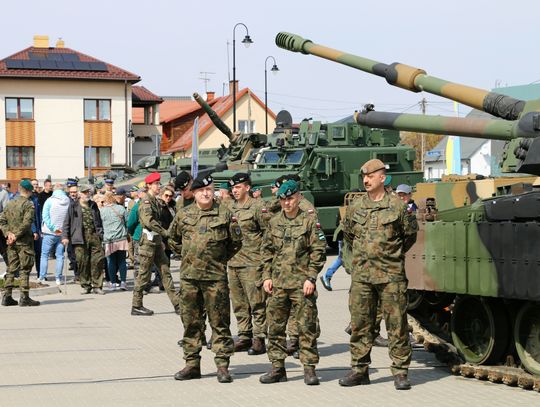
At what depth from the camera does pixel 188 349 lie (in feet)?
35.3

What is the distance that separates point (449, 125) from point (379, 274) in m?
2.14

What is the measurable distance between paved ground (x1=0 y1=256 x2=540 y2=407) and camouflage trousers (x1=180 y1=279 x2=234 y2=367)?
0.27 meters

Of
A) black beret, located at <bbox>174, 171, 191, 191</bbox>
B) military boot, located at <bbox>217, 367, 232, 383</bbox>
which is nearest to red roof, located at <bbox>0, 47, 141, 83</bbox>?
black beret, located at <bbox>174, 171, 191, 191</bbox>

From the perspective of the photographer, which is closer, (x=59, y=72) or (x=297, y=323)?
(x=297, y=323)

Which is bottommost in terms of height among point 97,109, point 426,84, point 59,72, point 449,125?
point 449,125

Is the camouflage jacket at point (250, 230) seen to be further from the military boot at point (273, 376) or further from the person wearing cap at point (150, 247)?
the person wearing cap at point (150, 247)

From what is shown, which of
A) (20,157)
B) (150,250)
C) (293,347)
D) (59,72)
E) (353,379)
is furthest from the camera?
(20,157)

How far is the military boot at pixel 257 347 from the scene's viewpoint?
12461mm

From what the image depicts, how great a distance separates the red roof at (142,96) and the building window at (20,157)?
26.9ft

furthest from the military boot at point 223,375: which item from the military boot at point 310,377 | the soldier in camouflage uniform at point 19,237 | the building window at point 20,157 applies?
the building window at point 20,157

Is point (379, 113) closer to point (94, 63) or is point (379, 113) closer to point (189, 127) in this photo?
point (94, 63)

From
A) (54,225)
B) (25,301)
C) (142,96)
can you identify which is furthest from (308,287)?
(142,96)

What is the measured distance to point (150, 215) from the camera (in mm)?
15180

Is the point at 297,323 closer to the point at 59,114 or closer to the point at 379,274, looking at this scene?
the point at 379,274
